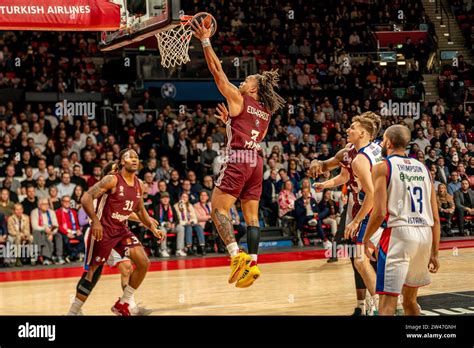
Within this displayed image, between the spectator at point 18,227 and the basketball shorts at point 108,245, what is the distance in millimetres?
4998

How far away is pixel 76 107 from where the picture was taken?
662 inches

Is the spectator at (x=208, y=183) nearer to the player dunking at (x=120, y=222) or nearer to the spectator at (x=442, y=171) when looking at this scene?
the spectator at (x=442, y=171)

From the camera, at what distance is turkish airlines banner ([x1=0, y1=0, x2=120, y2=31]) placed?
888 cm

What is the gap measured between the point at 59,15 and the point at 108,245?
9.98ft

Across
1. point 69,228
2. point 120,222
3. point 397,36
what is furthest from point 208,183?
point 397,36

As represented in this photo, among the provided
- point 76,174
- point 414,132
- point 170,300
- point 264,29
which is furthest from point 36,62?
point 170,300

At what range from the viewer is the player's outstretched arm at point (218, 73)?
271 inches

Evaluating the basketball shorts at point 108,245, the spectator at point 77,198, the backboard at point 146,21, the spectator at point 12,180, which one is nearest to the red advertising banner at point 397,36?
the spectator at point 77,198

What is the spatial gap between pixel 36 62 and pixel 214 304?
11378mm

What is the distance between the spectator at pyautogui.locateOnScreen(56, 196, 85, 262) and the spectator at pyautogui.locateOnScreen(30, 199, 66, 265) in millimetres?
99

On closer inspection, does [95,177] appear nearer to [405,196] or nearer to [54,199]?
[54,199]

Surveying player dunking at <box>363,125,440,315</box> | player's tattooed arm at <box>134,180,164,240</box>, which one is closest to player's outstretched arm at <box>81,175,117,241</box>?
player's tattooed arm at <box>134,180,164,240</box>

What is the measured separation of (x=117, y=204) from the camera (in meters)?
8.02
